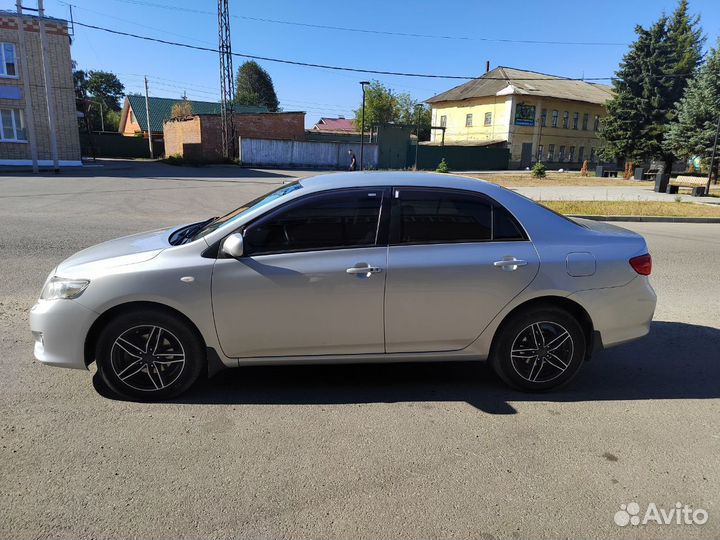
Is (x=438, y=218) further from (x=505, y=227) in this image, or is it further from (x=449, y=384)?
(x=449, y=384)

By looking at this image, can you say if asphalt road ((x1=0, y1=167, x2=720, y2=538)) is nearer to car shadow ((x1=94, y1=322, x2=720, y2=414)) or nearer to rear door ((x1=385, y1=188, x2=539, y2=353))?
car shadow ((x1=94, y1=322, x2=720, y2=414))

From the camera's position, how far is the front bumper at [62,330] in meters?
3.38

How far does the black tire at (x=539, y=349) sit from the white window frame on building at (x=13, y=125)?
38157 mm

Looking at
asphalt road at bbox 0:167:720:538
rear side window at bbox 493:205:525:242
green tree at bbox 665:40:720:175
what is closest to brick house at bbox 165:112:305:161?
green tree at bbox 665:40:720:175

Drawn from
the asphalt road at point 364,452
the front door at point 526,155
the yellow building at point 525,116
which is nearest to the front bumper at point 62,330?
the asphalt road at point 364,452

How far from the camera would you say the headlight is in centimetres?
339

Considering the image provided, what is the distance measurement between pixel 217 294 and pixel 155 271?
43 cm

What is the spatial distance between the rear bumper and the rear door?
527 millimetres

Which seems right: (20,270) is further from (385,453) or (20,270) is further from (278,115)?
(278,115)

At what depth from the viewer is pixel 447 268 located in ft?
11.6

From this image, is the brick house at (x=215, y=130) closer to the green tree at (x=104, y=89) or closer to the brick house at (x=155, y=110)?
the brick house at (x=155, y=110)

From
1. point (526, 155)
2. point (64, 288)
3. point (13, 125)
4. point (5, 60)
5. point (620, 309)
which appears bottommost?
point (620, 309)

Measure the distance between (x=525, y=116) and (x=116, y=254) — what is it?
186 ft

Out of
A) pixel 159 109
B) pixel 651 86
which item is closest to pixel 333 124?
pixel 159 109
